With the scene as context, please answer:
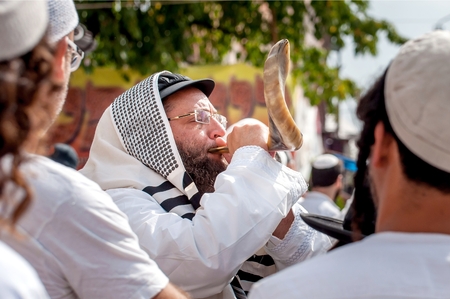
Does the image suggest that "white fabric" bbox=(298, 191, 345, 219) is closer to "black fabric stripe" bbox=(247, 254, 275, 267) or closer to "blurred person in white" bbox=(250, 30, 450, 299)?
"black fabric stripe" bbox=(247, 254, 275, 267)

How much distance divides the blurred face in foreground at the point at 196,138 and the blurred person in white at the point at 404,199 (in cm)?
141

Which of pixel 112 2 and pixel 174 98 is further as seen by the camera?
pixel 112 2

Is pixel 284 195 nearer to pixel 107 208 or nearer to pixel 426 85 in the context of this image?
pixel 107 208

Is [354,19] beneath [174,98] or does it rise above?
beneath

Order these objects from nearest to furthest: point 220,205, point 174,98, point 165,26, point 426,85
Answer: point 426,85 → point 220,205 → point 174,98 → point 165,26

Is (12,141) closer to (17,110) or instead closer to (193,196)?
(17,110)

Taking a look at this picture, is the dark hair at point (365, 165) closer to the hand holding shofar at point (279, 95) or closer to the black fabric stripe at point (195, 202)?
the hand holding shofar at point (279, 95)

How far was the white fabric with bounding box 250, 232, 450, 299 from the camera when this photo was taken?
1.28 metres

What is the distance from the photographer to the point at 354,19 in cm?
945

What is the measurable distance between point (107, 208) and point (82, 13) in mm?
6731

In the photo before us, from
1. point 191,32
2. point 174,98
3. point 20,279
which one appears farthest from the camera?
point 191,32

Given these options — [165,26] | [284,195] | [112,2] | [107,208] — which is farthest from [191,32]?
[107,208]

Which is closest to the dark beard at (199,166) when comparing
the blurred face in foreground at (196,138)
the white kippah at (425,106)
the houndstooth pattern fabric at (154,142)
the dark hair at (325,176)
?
the blurred face in foreground at (196,138)

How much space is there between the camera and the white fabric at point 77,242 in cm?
146
